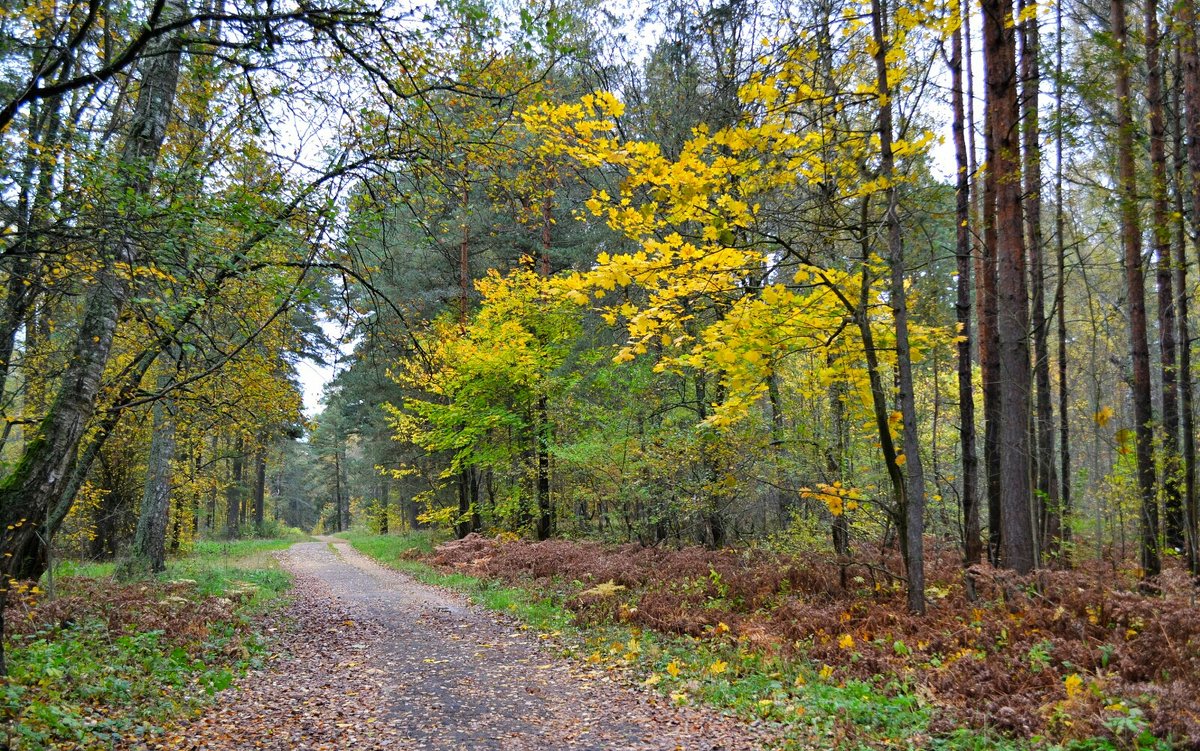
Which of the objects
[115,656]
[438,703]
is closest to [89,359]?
[115,656]

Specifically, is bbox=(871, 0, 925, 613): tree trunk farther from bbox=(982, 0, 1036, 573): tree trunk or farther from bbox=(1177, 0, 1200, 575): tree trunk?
bbox=(1177, 0, 1200, 575): tree trunk

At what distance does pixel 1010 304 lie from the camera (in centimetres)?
698

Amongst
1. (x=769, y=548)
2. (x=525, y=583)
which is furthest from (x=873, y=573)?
(x=525, y=583)

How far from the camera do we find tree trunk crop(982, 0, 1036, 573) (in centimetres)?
683

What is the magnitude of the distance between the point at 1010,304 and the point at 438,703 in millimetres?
7312

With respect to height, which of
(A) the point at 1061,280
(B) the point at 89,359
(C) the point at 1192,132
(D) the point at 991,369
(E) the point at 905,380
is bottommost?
(E) the point at 905,380

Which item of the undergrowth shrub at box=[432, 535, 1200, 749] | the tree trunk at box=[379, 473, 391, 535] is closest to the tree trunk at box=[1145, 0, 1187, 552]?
the undergrowth shrub at box=[432, 535, 1200, 749]

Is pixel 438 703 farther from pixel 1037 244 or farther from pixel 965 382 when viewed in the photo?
pixel 1037 244

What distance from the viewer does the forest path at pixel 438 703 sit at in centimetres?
491

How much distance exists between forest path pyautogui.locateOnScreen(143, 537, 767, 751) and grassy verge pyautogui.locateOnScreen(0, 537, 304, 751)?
36cm

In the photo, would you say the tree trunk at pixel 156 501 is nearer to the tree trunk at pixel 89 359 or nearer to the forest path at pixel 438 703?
the forest path at pixel 438 703

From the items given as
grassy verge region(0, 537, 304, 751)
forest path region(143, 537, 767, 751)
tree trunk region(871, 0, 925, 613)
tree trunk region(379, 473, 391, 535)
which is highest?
tree trunk region(871, 0, 925, 613)

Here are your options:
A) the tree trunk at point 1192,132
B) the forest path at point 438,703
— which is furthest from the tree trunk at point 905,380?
the forest path at point 438,703

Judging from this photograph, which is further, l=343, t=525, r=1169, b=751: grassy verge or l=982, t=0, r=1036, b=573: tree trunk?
l=982, t=0, r=1036, b=573: tree trunk
